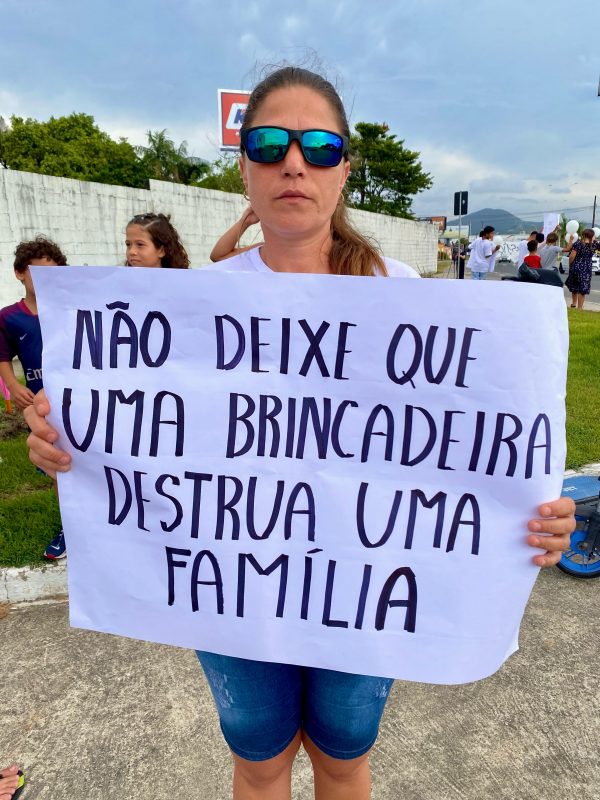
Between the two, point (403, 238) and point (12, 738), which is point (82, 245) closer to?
point (12, 738)

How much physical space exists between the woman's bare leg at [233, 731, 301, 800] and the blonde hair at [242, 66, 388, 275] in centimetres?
113

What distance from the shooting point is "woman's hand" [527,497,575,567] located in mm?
1116

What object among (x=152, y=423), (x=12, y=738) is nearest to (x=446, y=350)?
(x=152, y=423)

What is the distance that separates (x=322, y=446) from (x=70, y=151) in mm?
39116

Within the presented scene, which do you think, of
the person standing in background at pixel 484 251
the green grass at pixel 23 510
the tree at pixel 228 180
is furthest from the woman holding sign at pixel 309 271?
the tree at pixel 228 180

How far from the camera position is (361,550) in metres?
1.17

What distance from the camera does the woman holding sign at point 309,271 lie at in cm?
120

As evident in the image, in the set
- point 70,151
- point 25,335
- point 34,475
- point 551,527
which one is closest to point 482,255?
point 34,475

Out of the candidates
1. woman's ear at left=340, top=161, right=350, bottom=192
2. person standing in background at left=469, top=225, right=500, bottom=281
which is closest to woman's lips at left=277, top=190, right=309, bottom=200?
woman's ear at left=340, top=161, right=350, bottom=192

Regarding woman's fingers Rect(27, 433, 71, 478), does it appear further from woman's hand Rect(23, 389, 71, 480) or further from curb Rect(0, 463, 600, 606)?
curb Rect(0, 463, 600, 606)

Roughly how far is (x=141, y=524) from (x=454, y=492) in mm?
683

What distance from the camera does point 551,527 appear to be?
1116 mm

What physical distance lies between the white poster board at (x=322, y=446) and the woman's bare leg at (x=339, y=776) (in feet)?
0.98

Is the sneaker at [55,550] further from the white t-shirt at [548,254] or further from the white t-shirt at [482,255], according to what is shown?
the white t-shirt at [482,255]
